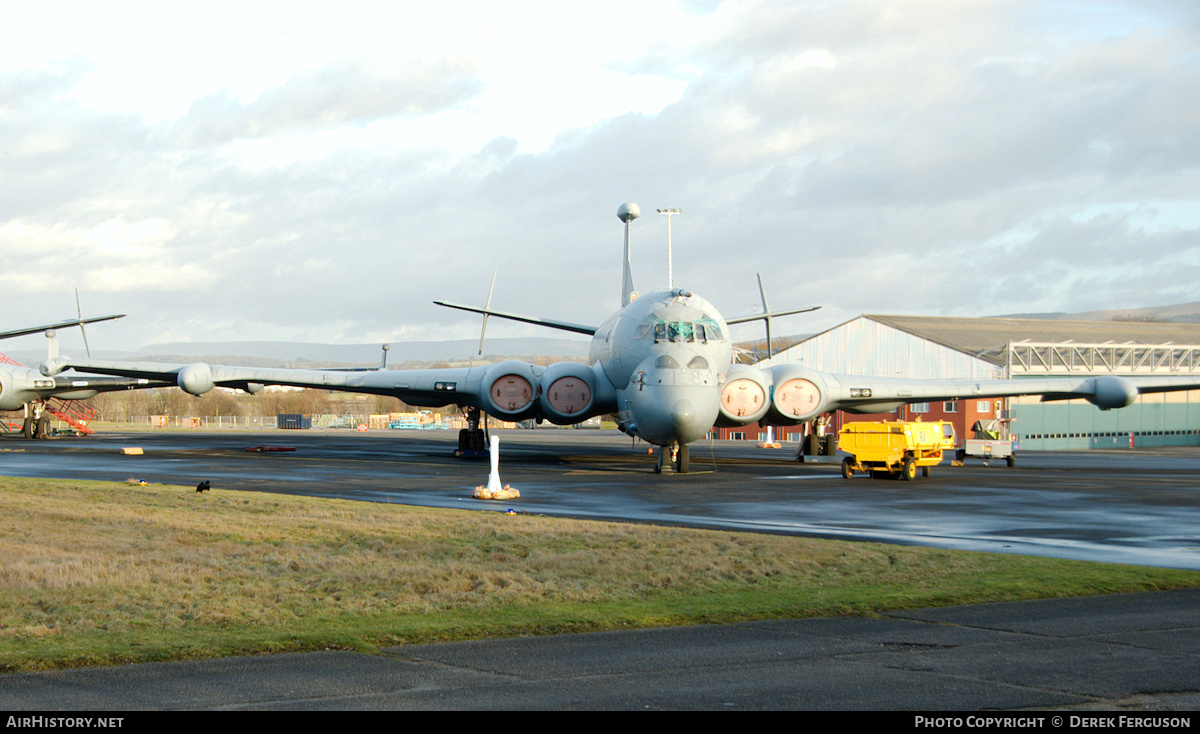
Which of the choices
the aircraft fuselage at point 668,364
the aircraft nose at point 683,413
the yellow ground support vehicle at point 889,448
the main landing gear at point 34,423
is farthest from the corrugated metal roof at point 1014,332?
the main landing gear at point 34,423

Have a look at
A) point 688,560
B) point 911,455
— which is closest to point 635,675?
point 688,560

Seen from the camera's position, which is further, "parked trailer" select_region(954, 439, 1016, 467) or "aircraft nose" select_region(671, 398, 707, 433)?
"parked trailer" select_region(954, 439, 1016, 467)

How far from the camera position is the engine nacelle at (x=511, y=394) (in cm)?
3475

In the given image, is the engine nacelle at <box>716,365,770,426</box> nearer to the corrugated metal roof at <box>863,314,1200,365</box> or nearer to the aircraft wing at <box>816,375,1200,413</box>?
the aircraft wing at <box>816,375,1200,413</box>

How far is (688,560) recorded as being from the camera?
12320mm

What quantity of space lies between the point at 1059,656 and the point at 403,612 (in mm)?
5278

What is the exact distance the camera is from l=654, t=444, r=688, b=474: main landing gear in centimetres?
2891

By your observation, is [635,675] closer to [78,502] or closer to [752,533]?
[752,533]

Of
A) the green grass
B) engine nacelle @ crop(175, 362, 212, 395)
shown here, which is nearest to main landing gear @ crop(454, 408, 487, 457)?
engine nacelle @ crop(175, 362, 212, 395)

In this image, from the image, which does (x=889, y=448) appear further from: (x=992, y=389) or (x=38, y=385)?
(x=38, y=385)

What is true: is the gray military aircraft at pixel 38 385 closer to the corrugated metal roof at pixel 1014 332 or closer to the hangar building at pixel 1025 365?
the hangar building at pixel 1025 365

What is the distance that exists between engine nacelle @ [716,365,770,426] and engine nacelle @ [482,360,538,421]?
6.12 m

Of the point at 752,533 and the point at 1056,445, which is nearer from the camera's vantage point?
the point at 752,533

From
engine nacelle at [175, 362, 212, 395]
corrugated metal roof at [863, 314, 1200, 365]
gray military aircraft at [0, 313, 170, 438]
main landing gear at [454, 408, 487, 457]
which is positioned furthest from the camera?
corrugated metal roof at [863, 314, 1200, 365]
